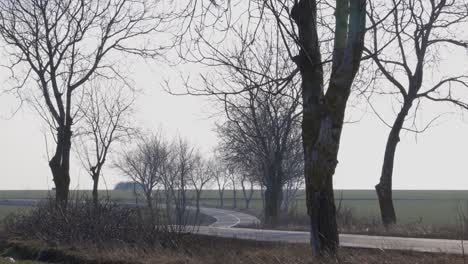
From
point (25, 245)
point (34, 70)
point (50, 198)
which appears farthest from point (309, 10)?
point (34, 70)

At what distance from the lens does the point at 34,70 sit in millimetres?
26172

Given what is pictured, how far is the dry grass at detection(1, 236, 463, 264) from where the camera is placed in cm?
992

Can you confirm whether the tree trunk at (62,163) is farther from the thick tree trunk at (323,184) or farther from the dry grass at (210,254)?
the thick tree trunk at (323,184)

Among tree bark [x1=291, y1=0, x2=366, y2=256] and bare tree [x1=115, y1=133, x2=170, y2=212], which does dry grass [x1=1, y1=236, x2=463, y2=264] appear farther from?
bare tree [x1=115, y1=133, x2=170, y2=212]

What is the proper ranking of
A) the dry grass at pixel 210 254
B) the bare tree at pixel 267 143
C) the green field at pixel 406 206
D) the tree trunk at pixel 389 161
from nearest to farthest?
1. the dry grass at pixel 210 254
2. the tree trunk at pixel 389 161
3. the green field at pixel 406 206
4. the bare tree at pixel 267 143

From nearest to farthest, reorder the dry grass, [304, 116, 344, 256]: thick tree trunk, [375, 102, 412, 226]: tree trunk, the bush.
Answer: the dry grass, [304, 116, 344, 256]: thick tree trunk, the bush, [375, 102, 412, 226]: tree trunk

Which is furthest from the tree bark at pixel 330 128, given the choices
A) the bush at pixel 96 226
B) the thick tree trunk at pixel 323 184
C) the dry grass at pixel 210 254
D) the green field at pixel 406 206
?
the bush at pixel 96 226

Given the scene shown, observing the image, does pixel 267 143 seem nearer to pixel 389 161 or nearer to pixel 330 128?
pixel 389 161

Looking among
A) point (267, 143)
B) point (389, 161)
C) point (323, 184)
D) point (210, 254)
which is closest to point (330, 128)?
point (323, 184)

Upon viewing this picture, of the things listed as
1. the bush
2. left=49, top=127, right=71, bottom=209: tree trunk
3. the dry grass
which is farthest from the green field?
the dry grass

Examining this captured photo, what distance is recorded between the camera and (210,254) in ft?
41.9

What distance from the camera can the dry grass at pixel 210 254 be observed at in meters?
9.92

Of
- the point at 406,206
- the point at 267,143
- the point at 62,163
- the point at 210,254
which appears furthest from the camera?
the point at 406,206

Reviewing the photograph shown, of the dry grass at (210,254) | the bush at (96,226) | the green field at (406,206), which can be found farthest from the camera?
the green field at (406,206)
